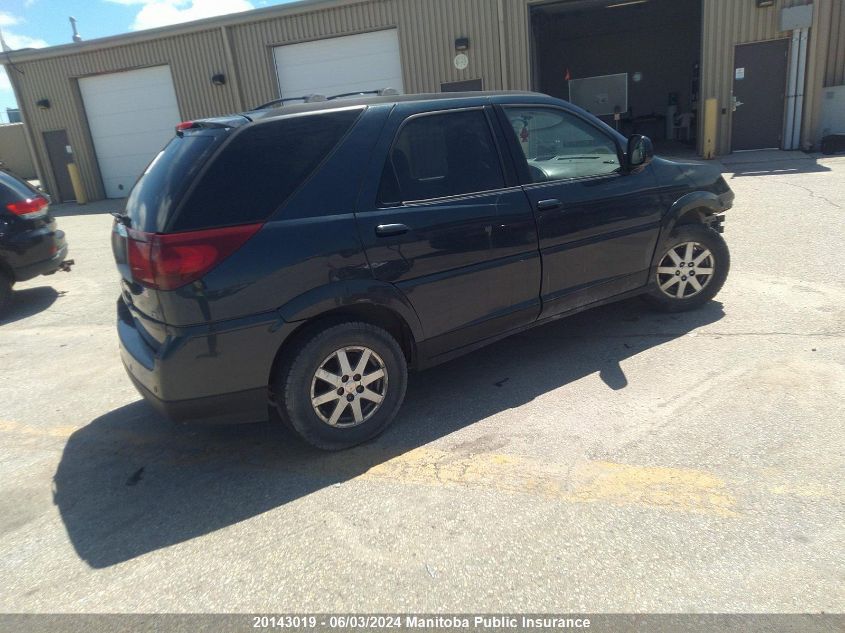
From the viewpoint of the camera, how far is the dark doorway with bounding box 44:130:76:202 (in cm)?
1906

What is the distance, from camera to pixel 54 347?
5805 millimetres

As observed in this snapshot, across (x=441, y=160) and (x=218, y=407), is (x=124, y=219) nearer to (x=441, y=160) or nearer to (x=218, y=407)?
(x=218, y=407)

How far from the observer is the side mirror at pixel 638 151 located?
14.5 ft

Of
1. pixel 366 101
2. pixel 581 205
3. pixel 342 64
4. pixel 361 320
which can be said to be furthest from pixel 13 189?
pixel 342 64

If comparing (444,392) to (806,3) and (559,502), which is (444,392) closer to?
(559,502)

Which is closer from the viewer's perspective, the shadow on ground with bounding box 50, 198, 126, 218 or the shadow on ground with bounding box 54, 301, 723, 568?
the shadow on ground with bounding box 54, 301, 723, 568

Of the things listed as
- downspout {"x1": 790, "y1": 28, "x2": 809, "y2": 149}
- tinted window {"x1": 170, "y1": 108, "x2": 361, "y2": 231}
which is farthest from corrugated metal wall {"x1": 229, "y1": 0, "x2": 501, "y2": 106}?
tinted window {"x1": 170, "y1": 108, "x2": 361, "y2": 231}

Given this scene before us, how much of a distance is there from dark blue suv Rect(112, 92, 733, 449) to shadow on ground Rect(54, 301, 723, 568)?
0.91 ft

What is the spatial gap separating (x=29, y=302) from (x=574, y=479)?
726 cm

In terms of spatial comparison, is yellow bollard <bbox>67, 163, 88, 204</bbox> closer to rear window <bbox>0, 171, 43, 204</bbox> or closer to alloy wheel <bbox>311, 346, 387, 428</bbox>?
rear window <bbox>0, 171, 43, 204</bbox>

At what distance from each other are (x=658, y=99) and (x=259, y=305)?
76.1ft

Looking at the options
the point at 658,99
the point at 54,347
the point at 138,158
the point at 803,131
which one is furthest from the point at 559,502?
the point at 658,99

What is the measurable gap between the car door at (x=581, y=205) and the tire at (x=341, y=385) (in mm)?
1275

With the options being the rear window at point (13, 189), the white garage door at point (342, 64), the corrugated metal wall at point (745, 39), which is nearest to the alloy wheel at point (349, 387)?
the rear window at point (13, 189)
